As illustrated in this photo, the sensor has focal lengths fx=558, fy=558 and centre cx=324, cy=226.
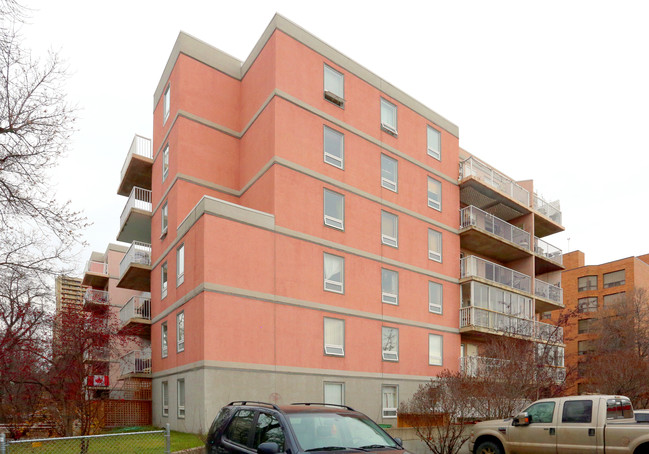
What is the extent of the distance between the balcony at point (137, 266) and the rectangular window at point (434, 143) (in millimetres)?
15469

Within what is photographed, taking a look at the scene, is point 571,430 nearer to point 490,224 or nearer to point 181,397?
point 181,397

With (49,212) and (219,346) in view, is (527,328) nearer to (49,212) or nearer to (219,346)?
(219,346)

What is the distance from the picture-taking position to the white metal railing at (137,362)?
26.2 meters

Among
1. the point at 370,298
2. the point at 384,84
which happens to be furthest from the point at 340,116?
the point at 370,298

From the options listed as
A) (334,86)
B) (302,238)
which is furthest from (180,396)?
(334,86)

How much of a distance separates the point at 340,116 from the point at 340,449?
19104 millimetres

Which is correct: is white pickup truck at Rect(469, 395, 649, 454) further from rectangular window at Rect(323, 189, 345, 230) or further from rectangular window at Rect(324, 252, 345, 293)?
rectangular window at Rect(323, 189, 345, 230)

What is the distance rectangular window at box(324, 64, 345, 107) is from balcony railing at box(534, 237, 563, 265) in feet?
54.2

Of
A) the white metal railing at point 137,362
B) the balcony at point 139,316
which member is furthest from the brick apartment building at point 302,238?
the white metal railing at point 137,362

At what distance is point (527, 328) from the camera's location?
29.4 m

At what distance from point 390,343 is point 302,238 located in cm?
654

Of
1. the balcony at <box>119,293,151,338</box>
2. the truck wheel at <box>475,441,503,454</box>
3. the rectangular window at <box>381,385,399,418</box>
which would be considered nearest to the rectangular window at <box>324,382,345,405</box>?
the rectangular window at <box>381,385,399,418</box>

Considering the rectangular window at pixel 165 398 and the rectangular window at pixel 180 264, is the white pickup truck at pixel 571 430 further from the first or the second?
the rectangular window at pixel 165 398

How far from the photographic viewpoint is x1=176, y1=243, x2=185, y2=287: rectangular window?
73.1 ft
